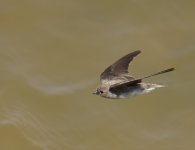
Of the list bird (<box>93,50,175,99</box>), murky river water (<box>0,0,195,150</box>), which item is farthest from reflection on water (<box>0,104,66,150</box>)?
bird (<box>93,50,175,99</box>)

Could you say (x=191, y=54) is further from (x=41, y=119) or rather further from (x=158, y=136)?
(x=41, y=119)

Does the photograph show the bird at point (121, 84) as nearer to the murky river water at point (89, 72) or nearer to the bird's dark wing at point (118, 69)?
the bird's dark wing at point (118, 69)

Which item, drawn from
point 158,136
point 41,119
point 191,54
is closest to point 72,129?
point 41,119

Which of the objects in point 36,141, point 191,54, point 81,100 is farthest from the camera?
point 191,54

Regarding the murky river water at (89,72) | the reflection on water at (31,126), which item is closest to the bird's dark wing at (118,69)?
the murky river water at (89,72)

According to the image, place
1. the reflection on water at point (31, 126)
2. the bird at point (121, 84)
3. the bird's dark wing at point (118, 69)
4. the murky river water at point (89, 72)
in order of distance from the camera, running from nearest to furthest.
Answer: the bird at point (121, 84) < the bird's dark wing at point (118, 69) < the reflection on water at point (31, 126) < the murky river water at point (89, 72)

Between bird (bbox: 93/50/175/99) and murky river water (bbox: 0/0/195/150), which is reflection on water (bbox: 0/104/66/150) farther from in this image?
bird (bbox: 93/50/175/99)
